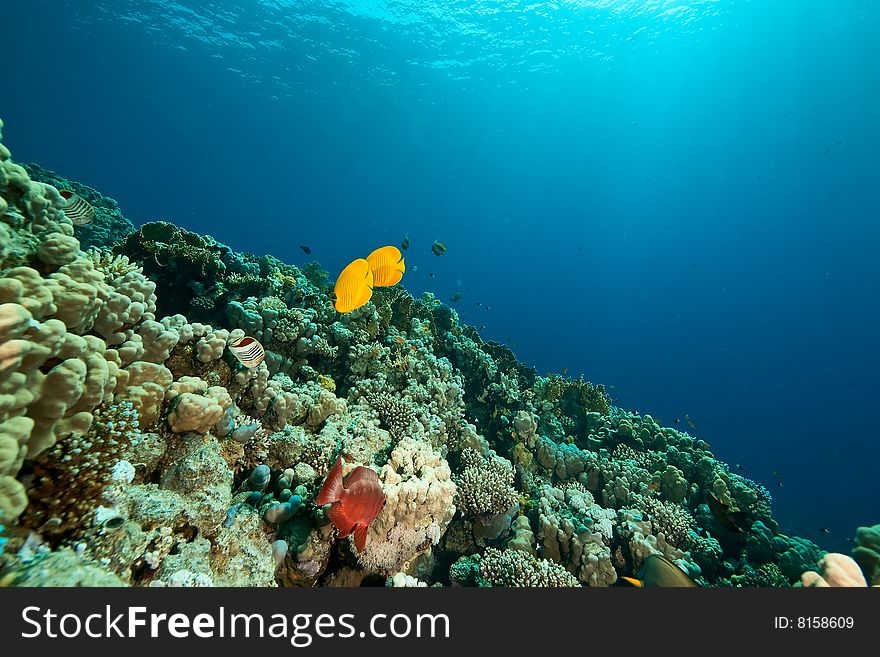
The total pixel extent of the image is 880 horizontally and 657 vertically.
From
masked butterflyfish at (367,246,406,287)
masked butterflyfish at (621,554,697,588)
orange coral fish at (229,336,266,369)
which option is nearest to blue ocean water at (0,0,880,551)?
masked butterflyfish at (367,246,406,287)

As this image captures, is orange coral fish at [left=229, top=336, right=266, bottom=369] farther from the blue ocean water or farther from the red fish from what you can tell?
the blue ocean water

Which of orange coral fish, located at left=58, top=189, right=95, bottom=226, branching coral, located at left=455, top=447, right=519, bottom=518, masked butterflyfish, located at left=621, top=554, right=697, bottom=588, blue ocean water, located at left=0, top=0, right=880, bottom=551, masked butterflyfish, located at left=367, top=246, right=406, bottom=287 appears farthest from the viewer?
blue ocean water, located at left=0, top=0, right=880, bottom=551

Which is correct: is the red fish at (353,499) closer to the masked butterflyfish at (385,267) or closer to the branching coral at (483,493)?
the masked butterflyfish at (385,267)

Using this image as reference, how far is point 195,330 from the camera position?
365 cm

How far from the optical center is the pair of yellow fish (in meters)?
3.33

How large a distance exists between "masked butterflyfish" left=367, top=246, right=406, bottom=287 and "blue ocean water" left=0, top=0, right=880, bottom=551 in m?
9.65

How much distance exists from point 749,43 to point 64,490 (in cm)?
7065

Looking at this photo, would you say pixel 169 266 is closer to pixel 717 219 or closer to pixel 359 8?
pixel 359 8

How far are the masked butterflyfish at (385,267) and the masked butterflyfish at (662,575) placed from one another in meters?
3.57

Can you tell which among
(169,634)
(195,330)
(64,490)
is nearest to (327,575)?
(169,634)

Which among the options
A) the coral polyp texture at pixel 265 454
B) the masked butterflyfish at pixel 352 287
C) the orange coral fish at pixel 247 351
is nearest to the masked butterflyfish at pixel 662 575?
the coral polyp texture at pixel 265 454

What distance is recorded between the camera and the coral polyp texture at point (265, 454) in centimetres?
194

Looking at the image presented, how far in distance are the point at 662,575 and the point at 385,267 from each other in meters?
3.81

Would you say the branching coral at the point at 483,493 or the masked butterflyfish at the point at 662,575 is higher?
the branching coral at the point at 483,493
